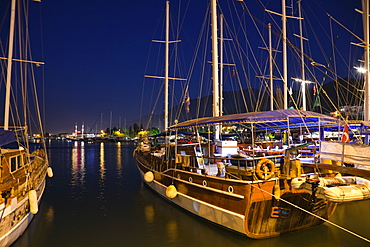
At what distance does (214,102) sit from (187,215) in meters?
6.14

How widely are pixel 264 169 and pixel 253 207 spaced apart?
1.32 m

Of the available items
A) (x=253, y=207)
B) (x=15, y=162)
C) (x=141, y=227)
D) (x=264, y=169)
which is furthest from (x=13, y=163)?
(x=264, y=169)

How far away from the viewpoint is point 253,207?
26.7 feet

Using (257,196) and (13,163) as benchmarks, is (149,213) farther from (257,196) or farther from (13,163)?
(13,163)

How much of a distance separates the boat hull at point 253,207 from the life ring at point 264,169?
0.20 metres

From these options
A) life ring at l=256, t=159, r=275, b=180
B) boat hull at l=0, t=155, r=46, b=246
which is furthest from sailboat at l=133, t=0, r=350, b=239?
boat hull at l=0, t=155, r=46, b=246

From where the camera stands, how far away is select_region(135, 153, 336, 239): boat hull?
8.15 metres

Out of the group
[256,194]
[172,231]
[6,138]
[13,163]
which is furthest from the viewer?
[13,163]

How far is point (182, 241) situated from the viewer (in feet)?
29.7

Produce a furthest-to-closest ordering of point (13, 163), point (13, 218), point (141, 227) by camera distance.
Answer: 1. point (141, 227)
2. point (13, 163)
3. point (13, 218)

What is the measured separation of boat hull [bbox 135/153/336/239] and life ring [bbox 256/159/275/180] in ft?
0.67

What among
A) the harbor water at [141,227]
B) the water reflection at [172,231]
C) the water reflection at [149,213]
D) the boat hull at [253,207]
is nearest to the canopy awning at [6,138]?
the harbor water at [141,227]

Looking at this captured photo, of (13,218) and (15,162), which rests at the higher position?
(15,162)

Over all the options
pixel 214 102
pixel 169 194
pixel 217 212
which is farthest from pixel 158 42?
pixel 217 212
